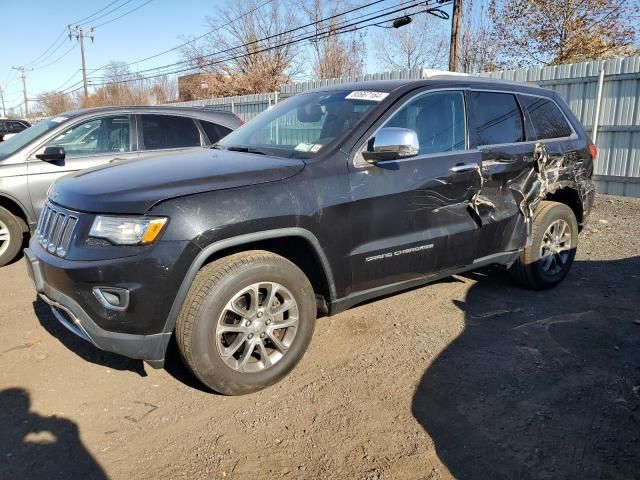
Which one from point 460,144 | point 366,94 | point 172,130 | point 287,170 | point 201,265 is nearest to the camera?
point 201,265

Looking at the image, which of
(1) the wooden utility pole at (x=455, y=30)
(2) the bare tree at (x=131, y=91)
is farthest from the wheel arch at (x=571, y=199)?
(2) the bare tree at (x=131, y=91)

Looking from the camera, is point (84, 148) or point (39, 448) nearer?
point (39, 448)

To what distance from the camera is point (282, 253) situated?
129 inches

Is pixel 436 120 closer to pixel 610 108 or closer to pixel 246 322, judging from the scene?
pixel 246 322

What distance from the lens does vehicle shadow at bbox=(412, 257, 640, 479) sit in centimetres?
250

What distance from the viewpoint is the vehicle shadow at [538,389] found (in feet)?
8.20

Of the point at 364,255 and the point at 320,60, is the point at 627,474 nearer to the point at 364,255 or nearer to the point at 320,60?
the point at 364,255

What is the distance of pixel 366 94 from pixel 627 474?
9.20 ft

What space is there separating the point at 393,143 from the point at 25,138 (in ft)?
15.8

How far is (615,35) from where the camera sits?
21.7m

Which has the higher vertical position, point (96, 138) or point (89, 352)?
point (96, 138)

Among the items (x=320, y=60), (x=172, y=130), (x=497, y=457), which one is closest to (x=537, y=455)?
(x=497, y=457)

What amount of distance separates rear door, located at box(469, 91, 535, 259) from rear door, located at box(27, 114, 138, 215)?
401cm

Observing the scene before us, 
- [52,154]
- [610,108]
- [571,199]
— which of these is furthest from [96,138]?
[610,108]
